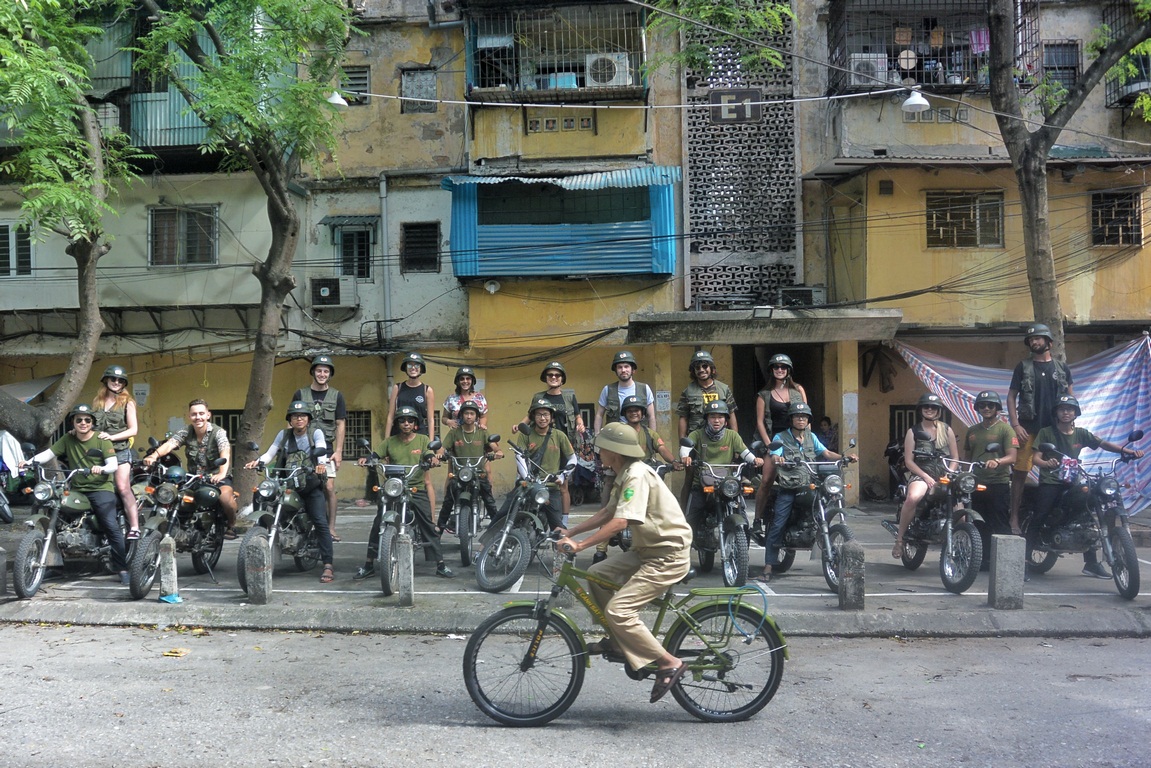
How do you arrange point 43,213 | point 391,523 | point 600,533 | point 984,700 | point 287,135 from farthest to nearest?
point 287,135 < point 43,213 < point 391,523 < point 984,700 < point 600,533

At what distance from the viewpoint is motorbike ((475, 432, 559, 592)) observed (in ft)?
29.2

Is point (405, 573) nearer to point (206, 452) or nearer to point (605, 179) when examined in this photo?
point (206, 452)

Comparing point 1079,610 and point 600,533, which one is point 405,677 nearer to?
point 600,533

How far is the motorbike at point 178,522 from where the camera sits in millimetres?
8891

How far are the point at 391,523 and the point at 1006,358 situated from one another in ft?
46.2

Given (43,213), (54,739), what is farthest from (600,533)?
(43,213)

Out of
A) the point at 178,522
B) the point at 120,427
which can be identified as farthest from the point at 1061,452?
the point at 120,427

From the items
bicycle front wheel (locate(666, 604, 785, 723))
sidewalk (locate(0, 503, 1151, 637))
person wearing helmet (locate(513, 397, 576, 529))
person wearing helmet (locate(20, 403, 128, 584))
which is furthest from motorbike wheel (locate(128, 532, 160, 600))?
bicycle front wheel (locate(666, 604, 785, 723))

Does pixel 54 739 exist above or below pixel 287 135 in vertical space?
below

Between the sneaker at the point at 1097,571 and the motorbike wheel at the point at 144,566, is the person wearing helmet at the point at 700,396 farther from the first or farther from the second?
the motorbike wheel at the point at 144,566

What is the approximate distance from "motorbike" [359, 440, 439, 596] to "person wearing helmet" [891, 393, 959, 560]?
15.5ft

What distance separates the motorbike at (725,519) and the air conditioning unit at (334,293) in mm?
11185

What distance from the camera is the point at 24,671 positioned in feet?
22.6

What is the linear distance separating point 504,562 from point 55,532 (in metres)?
4.22
